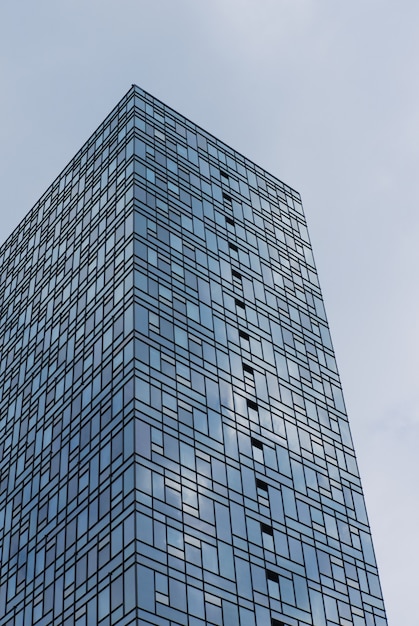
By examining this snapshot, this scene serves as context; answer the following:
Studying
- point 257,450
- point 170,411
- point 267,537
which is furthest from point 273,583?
point 170,411

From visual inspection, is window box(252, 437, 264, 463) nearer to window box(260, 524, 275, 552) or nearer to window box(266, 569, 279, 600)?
window box(260, 524, 275, 552)

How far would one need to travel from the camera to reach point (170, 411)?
66.8 meters

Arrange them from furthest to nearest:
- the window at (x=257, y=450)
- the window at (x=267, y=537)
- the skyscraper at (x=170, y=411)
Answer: the window at (x=257, y=450) → the window at (x=267, y=537) → the skyscraper at (x=170, y=411)

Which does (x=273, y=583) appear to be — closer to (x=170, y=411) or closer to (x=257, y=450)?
(x=257, y=450)

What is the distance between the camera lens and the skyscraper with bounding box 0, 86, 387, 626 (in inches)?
2403

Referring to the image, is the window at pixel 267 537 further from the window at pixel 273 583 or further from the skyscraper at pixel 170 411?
the window at pixel 273 583

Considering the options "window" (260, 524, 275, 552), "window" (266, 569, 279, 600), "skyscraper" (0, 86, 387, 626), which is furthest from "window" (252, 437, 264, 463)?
"window" (266, 569, 279, 600)

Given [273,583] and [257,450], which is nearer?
[273,583]

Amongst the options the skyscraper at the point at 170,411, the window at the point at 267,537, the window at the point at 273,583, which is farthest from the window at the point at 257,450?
the window at the point at 273,583

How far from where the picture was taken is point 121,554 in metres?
58.1

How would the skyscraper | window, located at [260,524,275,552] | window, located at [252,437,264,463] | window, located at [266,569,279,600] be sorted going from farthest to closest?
window, located at [252,437,264,463], window, located at [260,524,275,552], window, located at [266,569,279,600], the skyscraper

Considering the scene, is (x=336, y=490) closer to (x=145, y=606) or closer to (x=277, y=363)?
(x=277, y=363)

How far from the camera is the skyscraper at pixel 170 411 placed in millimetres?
61031

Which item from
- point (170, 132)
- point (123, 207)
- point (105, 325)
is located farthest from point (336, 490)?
point (170, 132)
